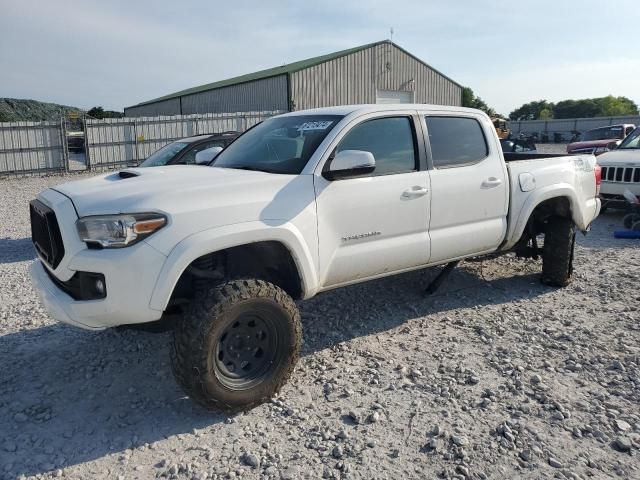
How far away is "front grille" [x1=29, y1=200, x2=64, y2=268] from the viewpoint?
10.6 feet

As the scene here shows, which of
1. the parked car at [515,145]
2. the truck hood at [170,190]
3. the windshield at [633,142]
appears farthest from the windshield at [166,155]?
the parked car at [515,145]

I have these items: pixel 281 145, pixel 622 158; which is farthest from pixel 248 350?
pixel 622 158

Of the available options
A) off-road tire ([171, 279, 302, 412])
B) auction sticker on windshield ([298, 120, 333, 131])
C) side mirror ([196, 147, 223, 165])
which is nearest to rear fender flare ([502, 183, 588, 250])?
auction sticker on windshield ([298, 120, 333, 131])

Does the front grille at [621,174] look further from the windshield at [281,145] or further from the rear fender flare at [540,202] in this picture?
the windshield at [281,145]

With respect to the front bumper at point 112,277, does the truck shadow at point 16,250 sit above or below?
below

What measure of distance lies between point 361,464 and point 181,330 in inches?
49.8

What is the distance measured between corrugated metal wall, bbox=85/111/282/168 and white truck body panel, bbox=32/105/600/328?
62.2 ft

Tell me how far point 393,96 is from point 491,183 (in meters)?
27.0

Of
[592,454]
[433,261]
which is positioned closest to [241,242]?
[433,261]

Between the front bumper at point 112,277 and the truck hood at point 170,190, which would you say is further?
the truck hood at point 170,190

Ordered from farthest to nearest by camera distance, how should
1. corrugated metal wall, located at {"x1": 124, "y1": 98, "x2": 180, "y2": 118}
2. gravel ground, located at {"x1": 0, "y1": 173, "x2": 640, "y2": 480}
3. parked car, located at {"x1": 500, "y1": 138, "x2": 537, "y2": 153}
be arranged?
corrugated metal wall, located at {"x1": 124, "y1": 98, "x2": 180, "y2": 118}, parked car, located at {"x1": 500, "y1": 138, "x2": 537, "y2": 153}, gravel ground, located at {"x1": 0, "y1": 173, "x2": 640, "y2": 480}

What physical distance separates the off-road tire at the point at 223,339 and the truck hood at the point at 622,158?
801cm

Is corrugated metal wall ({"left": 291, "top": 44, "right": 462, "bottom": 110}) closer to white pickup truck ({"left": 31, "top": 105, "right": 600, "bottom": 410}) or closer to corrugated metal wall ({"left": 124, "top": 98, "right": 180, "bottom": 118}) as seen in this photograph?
corrugated metal wall ({"left": 124, "top": 98, "right": 180, "bottom": 118})

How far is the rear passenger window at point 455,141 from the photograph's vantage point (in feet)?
14.9
